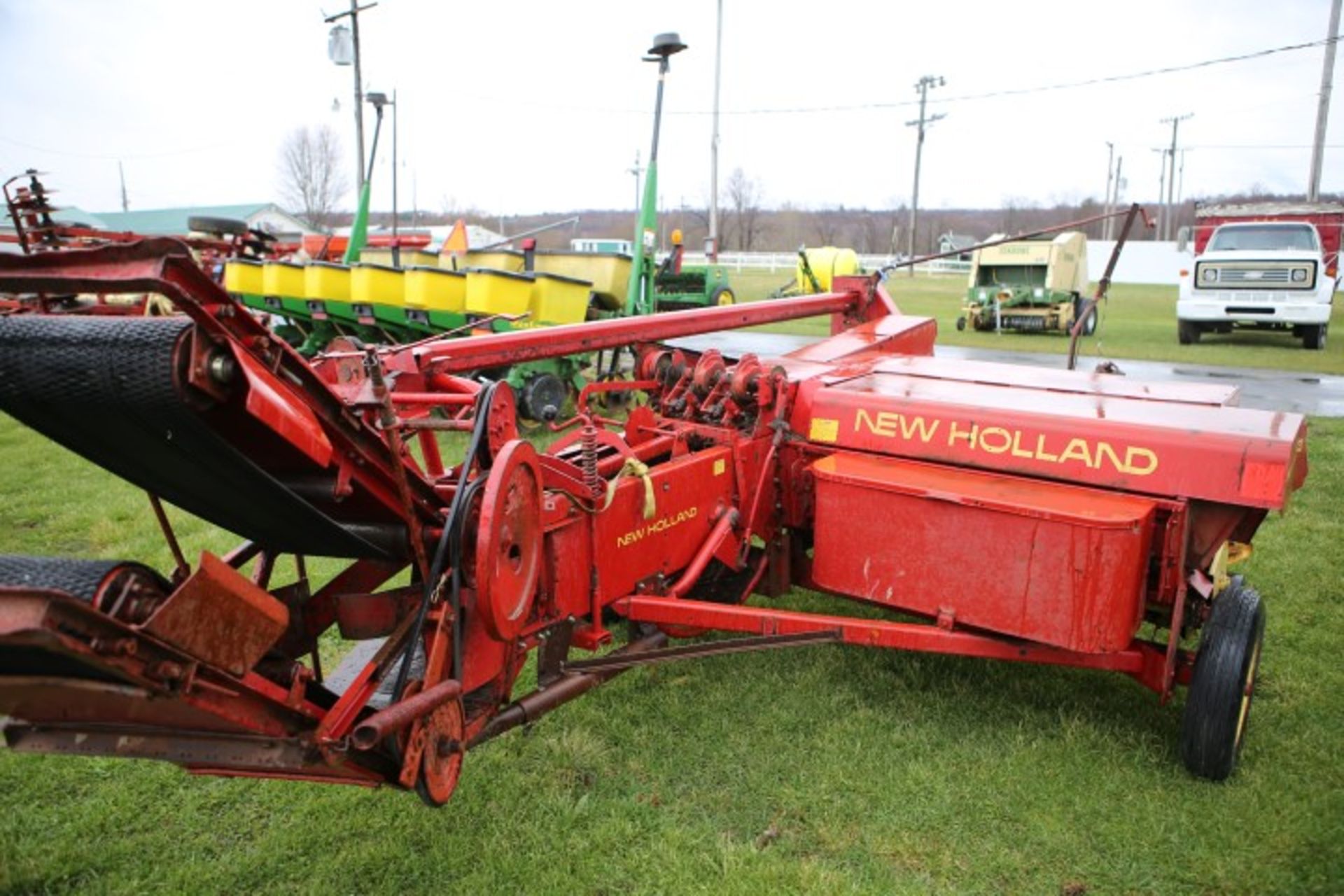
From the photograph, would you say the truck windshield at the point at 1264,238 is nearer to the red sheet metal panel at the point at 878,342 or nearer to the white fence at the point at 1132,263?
the red sheet metal panel at the point at 878,342

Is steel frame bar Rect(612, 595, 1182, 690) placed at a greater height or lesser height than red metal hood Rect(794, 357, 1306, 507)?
lesser

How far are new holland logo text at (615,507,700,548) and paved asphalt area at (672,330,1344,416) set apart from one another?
4760 mm

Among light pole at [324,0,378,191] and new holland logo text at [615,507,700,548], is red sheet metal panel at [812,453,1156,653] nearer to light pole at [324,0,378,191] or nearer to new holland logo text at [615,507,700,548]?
new holland logo text at [615,507,700,548]

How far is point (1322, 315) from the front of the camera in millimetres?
15000

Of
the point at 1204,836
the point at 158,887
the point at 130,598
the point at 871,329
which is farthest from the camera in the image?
the point at 871,329

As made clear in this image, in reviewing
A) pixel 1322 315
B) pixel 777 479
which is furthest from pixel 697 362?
pixel 1322 315

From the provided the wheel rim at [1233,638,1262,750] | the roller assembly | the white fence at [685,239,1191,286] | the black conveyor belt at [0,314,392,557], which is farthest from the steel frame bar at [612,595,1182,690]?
the white fence at [685,239,1191,286]

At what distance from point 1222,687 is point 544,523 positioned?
7.50 feet

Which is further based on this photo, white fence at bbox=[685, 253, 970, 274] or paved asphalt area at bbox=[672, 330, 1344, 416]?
white fence at bbox=[685, 253, 970, 274]

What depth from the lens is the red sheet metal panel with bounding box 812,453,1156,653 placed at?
3.20 metres

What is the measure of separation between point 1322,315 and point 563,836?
632 inches

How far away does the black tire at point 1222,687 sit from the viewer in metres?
3.24

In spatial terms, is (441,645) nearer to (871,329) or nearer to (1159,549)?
(1159,549)

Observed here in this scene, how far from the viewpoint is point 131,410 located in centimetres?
199
